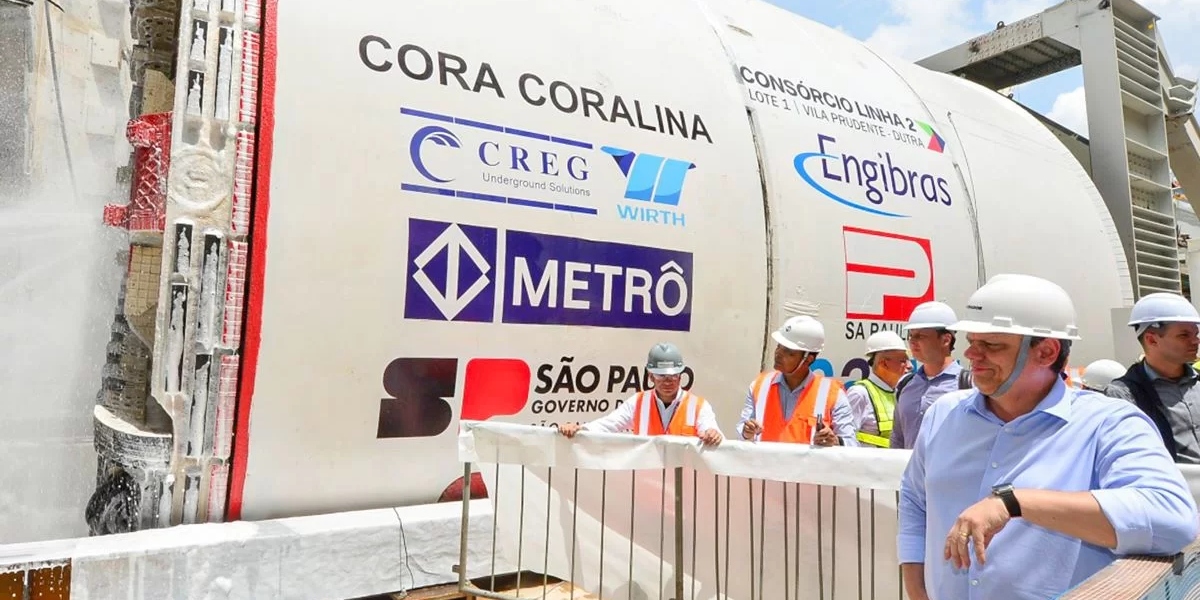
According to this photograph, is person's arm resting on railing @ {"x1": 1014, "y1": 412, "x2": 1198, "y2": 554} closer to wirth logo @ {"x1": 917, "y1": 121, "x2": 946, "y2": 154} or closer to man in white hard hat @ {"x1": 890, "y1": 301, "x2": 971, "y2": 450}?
man in white hard hat @ {"x1": 890, "y1": 301, "x2": 971, "y2": 450}

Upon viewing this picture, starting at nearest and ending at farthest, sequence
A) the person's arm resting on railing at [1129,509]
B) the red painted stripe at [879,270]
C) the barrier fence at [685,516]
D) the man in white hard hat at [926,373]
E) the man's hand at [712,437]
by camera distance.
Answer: the person's arm resting on railing at [1129,509] < the barrier fence at [685,516] < the man's hand at [712,437] < the man in white hard hat at [926,373] < the red painted stripe at [879,270]

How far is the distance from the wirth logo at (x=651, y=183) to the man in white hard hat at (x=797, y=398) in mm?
936

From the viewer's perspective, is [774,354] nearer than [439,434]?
No

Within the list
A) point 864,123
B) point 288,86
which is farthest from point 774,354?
point 288,86

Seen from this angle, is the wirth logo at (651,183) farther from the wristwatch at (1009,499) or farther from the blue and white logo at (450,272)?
the wristwatch at (1009,499)

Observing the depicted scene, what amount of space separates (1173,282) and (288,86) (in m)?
9.24

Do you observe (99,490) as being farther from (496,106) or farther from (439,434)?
(496,106)

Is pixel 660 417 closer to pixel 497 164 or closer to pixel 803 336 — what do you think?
pixel 803 336

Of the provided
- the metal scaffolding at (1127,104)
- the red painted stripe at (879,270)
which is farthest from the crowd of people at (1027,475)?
the metal scaffolding at (1127,104)

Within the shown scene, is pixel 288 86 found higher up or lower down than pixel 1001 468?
higher up

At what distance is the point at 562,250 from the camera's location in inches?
158

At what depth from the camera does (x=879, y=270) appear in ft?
17.6

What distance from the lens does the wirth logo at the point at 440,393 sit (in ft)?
11.9

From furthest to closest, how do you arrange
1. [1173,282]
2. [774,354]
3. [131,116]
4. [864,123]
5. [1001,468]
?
1. [1173,282]
2. [864,123]
3. [774,354]
4. [131,116]
5. [1001,468]
